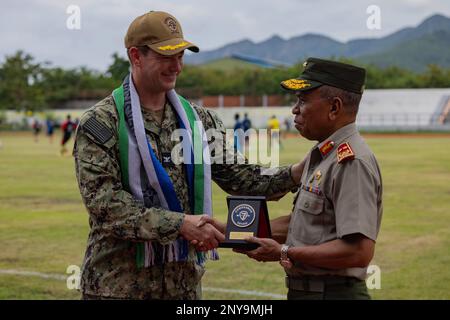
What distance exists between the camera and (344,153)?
10.1 feet

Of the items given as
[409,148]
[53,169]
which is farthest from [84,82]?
[53,169]

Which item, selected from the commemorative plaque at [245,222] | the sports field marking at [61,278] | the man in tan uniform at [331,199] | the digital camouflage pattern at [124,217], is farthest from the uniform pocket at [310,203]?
the sports field marking at [61,278]

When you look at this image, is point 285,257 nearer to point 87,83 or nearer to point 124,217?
point 124,217

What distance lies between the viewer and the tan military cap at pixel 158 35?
342 cm

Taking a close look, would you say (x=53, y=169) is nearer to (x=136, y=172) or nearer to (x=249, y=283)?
(x=249, y=283)

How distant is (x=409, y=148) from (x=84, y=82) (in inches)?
1887

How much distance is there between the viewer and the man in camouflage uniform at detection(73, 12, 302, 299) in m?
3.32

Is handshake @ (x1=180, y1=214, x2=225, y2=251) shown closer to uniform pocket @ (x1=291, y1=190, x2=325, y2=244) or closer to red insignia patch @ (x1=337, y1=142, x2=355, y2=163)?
uniform pocket @ (x1=291, y1=190, x2=325, y2=244)

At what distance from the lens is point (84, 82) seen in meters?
75.4

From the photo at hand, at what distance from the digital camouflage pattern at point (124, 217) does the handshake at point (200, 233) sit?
1.5 inches

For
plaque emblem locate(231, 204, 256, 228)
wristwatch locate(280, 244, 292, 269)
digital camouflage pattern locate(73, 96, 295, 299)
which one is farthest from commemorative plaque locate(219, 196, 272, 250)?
digital camouflage pattern locate(73, 96, 295, 299)

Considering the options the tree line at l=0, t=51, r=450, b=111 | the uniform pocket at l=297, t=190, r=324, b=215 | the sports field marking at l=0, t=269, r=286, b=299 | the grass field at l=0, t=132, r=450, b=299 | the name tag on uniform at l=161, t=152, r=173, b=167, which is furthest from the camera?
the tree line at l=0, t=51, r=450, b=111

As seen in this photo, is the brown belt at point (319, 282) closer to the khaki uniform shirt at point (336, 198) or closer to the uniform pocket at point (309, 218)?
the khaki uniform shirt at point (336, 198)

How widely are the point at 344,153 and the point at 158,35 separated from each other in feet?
3.30
